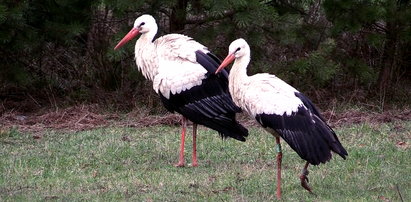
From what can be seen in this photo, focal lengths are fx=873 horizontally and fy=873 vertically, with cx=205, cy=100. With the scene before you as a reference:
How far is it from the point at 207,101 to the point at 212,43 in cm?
336

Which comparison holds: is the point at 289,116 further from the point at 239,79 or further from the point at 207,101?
the point at 207,101

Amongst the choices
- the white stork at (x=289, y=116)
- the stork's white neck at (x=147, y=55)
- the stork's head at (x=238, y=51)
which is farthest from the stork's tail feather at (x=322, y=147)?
the stork's white neck at (x=147, y=55)

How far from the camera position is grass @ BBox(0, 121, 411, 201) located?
7.06 metres

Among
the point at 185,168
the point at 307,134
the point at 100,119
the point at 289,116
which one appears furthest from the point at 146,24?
the point at 307,134

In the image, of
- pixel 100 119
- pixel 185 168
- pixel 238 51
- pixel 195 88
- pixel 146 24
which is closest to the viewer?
pixel 238 51

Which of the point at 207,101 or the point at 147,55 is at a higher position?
the point at 147,55

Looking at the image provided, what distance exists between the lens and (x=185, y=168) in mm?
8391

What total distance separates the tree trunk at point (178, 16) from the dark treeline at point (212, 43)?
14 mm

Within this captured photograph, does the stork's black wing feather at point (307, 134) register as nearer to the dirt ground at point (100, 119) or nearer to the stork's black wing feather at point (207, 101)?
the stork's black wing feather at point (207, 101)

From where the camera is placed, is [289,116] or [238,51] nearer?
[289,116]

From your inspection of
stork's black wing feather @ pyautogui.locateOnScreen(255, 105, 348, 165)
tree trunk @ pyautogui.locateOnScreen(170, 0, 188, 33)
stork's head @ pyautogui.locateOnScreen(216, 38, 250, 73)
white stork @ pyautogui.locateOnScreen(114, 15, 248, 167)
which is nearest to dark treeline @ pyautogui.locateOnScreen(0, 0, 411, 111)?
tree trunk @ pyautogui.locateOnScreen(170, 0, 188, 33)

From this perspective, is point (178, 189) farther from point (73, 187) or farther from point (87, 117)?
point (87, 117)

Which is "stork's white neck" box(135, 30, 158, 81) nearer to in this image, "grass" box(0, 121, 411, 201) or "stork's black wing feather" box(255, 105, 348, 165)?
"grass" box(0, 121, 411, 201)

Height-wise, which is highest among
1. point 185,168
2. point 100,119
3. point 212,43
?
point 212,43
